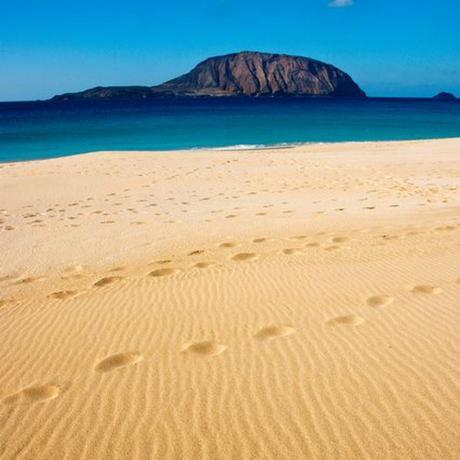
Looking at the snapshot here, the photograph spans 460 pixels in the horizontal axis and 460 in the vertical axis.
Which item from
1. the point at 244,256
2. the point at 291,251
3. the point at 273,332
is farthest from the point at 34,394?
the point at 291,251

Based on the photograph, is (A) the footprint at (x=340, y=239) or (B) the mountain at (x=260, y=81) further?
(B) the mountain at (x=260, y=81)

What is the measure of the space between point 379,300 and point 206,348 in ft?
6.28

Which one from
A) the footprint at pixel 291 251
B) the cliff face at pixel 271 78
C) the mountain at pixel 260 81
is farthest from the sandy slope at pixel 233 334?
the cliff face at pixel 271 78

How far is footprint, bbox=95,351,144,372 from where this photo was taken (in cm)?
378

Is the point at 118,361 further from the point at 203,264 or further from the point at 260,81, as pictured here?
the point at 260,81

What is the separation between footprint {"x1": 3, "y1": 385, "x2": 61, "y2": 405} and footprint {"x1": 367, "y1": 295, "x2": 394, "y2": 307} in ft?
9.70

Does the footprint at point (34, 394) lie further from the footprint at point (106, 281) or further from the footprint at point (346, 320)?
the footprint at point (106, 281)

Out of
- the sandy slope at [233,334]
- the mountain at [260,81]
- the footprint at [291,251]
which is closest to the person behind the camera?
the sandy slope at [233,334]

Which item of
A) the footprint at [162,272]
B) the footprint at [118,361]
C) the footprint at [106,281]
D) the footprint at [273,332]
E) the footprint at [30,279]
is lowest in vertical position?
the footprint at [30,279]

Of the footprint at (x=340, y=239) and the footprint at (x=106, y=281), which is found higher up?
the footprint at (x=340, y=239)

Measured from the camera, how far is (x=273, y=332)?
167 inches

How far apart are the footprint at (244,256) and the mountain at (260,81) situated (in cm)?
16436

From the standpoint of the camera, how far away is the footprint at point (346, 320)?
4.34 meters

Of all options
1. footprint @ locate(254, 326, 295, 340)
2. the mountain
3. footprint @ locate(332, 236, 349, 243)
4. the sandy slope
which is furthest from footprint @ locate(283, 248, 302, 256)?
the mountain
